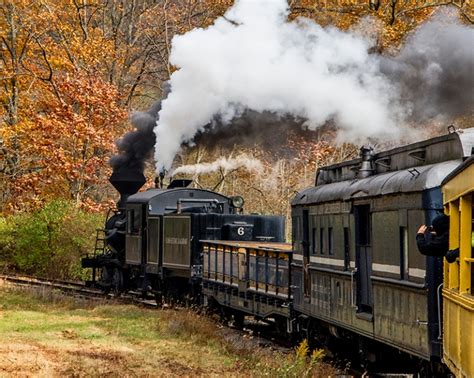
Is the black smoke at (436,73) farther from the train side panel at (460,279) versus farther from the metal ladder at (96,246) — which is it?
the metal ladder at (96,246)

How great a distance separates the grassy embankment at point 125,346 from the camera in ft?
40.9

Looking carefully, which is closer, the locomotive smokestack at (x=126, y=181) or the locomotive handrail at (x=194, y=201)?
the locomotive handrail at (x=194, y=201)

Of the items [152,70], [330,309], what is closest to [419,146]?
[330,309]

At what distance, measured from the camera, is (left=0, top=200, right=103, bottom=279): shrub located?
3219 centimetres

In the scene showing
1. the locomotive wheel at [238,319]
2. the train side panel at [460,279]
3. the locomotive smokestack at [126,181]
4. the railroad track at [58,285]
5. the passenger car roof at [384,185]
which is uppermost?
the locomotive smokestack at [126,181]

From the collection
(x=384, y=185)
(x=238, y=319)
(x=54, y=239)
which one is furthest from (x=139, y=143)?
(x=384, y=185)

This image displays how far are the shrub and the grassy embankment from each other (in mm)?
10110

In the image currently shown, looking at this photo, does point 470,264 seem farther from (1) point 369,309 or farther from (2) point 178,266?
(2) point 178,266

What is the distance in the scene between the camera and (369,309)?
1186cm

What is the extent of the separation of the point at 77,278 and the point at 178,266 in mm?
10683

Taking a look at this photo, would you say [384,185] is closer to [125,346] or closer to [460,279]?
[460,279]

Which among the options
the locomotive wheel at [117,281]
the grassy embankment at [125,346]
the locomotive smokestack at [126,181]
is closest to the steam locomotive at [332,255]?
the grassy embankment at [125,346]

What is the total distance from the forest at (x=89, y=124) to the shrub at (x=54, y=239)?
0.14ft

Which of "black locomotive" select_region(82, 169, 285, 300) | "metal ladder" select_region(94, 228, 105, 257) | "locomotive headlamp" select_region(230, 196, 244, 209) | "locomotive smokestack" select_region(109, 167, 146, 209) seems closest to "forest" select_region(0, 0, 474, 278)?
"metal ladder" select_region(94, 228, 105, 257)
